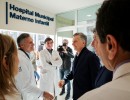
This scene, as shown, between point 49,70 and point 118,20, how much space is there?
424 centimetres

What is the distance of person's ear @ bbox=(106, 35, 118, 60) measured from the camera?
566 millimetres

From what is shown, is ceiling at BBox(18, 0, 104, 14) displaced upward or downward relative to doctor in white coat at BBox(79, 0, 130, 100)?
upward

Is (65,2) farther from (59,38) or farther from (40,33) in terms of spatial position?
(59,38)

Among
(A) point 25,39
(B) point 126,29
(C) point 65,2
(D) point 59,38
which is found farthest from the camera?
(D) point 59,38

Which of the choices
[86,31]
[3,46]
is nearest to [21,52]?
[3,46]

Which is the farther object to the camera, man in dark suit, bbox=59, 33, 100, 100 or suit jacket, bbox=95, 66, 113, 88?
man in dark suit, bbox=59, 33, 100, 100

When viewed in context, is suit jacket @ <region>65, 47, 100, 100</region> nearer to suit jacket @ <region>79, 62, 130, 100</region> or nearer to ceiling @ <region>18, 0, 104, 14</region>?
suit jacket @ <region>79, 62, 130, 100</region>

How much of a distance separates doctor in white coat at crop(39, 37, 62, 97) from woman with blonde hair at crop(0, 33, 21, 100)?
3.28 m

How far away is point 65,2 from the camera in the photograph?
230 inches

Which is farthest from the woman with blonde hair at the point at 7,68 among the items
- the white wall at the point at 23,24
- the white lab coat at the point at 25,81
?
the white wall at the point at 23,24

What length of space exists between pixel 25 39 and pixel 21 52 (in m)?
0.31

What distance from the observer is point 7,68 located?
1.33 m

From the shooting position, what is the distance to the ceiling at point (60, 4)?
5.71 metres

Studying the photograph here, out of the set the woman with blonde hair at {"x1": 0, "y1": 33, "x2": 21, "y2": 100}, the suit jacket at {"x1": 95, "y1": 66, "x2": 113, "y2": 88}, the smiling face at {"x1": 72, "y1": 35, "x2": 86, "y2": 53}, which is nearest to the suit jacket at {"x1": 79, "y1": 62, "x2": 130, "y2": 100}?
the woman with blonde hair at {"x1": 0, "y1": 33, "x2": 21, "y2": 100}
